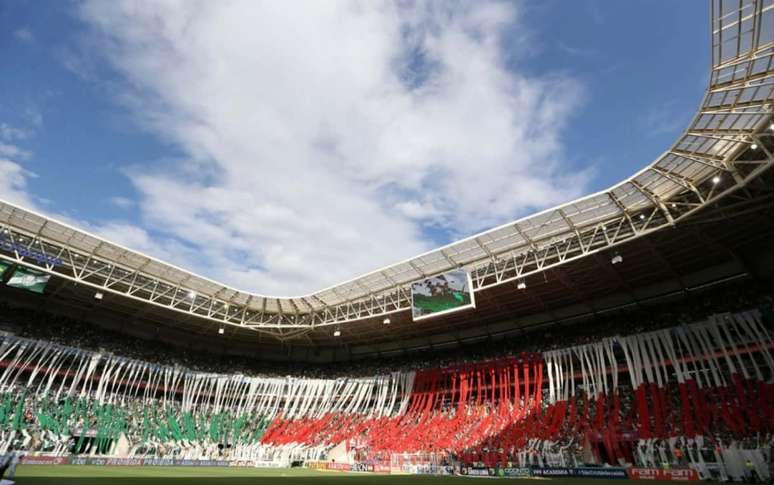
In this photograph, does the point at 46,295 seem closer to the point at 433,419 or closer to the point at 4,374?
the point at 4,374

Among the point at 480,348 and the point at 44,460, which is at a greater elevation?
the point at 480,348

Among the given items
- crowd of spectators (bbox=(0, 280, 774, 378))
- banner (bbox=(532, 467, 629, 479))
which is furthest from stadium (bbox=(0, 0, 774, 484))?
crowd of spectators (bbox=(0, 280, 774, 378))

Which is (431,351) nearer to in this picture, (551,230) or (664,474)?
(551,230)

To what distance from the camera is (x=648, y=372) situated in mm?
28984

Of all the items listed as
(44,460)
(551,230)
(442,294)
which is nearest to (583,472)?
(442,294)

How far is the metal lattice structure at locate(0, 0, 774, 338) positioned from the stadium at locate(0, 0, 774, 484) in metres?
0.13

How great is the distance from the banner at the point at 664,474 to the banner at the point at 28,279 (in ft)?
134

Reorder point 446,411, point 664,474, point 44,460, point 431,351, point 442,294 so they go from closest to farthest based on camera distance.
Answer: point 664,474 < point 44,460 < point 442,294 < point 446,411 < point 431,351

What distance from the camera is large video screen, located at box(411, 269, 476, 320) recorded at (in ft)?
97.5

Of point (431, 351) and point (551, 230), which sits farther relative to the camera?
point (431, 351)

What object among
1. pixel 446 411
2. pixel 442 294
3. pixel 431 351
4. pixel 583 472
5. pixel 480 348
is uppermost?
pixel 431 351

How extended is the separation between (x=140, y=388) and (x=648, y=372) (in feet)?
148

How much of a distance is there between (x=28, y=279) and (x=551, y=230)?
37736mm

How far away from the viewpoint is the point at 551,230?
27.0 m
